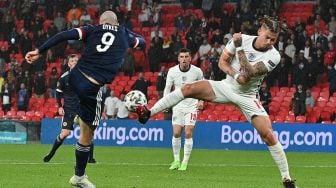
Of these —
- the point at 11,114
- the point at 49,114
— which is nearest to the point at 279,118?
the point at 49,114

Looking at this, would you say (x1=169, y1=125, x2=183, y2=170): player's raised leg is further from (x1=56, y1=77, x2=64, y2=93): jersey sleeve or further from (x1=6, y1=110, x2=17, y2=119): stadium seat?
(x1=6, y1=110, x2=17, y2=119): stadium seat

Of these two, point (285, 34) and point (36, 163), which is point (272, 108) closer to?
point (285, 34)

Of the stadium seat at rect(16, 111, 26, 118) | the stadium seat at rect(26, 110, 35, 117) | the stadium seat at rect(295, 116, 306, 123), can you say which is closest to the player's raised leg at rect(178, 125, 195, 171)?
the stadium seat at rect(295, 116, 306, 123)

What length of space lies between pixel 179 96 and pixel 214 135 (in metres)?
17.1

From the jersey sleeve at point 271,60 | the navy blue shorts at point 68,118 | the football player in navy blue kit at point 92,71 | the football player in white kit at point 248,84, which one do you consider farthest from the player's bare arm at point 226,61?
the navy blue shorts at point 68,118

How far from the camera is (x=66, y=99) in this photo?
19.6 m

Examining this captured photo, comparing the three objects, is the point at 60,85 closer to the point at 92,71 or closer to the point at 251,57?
the point at 92,71

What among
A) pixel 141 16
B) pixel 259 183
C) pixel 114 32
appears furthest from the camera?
pixel 141 16

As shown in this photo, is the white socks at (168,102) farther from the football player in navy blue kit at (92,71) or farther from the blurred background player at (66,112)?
the blurred background player at (66,112)

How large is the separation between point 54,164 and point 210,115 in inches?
545

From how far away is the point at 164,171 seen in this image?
17.2m

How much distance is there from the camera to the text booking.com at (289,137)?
91.1 feet

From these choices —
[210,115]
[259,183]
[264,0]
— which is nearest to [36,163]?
[259,183]

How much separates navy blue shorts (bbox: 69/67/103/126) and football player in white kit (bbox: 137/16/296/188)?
785 millimetres
